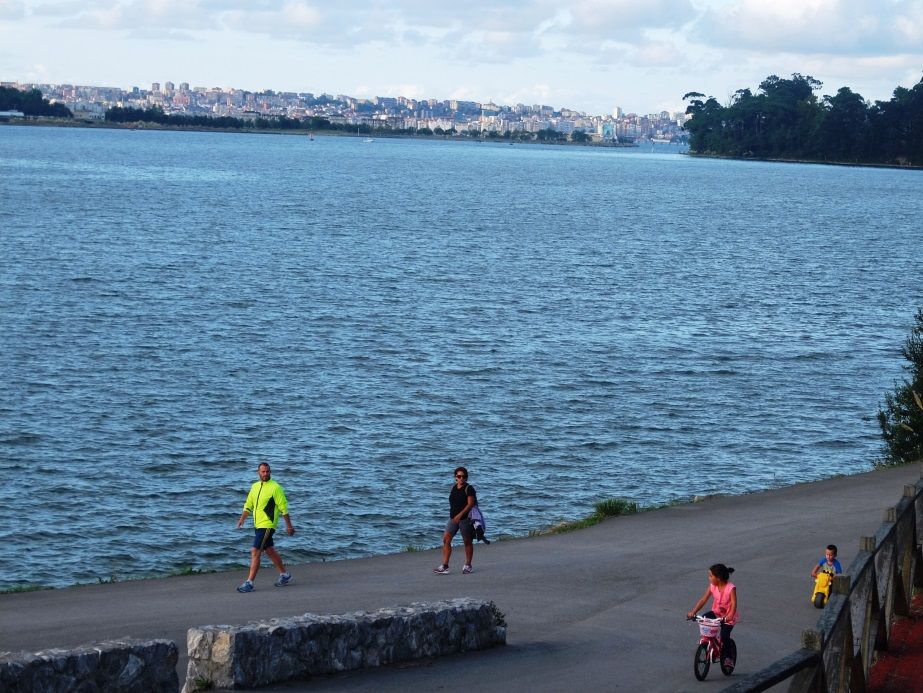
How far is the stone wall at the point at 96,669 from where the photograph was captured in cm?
995

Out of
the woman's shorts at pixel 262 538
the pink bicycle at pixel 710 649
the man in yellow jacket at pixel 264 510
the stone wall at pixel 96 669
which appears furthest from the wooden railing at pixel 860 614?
the woman's shorts at pixel 262 538

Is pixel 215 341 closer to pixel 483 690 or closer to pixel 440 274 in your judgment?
pixel 440 274

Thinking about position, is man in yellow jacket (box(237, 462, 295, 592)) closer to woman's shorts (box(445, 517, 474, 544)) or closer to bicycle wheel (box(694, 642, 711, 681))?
woman's shorts (box(445, 517, 474, 544))

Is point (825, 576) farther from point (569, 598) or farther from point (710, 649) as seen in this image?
point (710, 649)

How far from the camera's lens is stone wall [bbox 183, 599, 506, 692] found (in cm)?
1195

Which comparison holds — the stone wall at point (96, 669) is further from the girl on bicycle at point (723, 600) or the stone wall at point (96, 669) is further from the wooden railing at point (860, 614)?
the girl on bicycle at point (723, 600)

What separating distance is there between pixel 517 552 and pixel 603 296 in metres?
45.1

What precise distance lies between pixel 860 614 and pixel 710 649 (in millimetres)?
2845

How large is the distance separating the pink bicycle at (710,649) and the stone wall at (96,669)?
5300 mm

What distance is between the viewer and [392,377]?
43219mm

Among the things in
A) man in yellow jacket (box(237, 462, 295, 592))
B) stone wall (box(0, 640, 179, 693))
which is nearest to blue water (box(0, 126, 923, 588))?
man in yellow jacket (box(237, 462, 295, 592))

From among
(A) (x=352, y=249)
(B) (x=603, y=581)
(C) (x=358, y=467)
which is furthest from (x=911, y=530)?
(A) (x=352, y=249)

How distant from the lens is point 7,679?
9805 millimetres

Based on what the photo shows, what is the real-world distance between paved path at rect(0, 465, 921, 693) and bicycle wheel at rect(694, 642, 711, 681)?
0.43 ft
